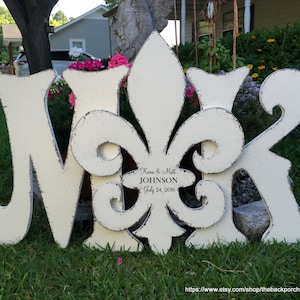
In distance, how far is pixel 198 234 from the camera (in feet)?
7.14

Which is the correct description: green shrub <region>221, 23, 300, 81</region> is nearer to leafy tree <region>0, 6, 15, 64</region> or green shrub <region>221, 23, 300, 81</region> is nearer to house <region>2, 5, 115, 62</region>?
house <region>2, 5, 115, 62</region>

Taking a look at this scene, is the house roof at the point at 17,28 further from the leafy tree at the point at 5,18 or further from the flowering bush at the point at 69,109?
the leafy tree at the point at 5,18

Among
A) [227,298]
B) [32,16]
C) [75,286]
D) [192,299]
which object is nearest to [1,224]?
[75,286]

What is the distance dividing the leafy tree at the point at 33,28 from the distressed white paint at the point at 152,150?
549 cm

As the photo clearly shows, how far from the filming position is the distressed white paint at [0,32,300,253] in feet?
6.77

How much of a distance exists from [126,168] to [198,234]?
28.2 inches

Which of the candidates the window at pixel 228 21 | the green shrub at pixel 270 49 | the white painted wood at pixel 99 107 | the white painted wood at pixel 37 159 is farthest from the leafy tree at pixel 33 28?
the window at pixel 228 21

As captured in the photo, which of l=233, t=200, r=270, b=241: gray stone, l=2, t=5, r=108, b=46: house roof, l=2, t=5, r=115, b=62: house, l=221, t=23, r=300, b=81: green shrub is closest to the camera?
l=233, t=200, r=270, b=241: gray stone

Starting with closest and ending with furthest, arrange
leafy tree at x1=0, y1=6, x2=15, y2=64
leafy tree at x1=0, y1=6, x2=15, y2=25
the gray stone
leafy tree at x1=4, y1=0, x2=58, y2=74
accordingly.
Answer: the gray stone
leafy tree at x1=4, y1=0, x2=58, y2=74
leafy tree at x1=0, y1=6, x2=15, y2=64
leafy tree at x1=0, y1=6, x2=15, y2=25

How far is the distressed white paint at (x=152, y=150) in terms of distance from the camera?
2064mm

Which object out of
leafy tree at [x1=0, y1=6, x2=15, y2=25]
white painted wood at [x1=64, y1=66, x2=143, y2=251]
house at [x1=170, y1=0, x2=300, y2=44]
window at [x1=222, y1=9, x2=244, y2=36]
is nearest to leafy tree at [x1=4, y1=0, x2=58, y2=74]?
house at [x1=170, y1=0, x2=300, y2=44]

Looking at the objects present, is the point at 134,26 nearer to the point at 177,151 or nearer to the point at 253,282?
the point at 177,151

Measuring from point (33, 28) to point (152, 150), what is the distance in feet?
20.4

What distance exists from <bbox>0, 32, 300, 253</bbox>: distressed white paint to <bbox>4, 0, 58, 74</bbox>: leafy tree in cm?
549
